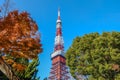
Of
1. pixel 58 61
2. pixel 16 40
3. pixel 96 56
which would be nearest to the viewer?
pixel 16 40

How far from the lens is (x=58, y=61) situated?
82688mm

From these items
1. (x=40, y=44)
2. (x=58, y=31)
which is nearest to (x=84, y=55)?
(x=40, y=44)

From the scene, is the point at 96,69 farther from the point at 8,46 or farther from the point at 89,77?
the point at 8,46

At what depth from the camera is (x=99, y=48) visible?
1992cm

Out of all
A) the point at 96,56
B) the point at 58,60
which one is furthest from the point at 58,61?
the point at 96,56

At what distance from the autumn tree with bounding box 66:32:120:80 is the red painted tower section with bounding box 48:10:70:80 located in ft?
186

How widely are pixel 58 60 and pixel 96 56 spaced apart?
6342cm

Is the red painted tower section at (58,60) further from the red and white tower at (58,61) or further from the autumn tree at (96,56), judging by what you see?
the autumn tree at (96,56)

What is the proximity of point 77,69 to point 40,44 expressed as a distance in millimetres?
8061

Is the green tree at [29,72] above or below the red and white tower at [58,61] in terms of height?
below

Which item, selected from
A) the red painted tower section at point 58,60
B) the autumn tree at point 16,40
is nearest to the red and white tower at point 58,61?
the red painted tower section at point 58,60

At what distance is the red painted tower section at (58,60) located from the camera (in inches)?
3098

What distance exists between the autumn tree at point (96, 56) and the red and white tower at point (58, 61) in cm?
5655

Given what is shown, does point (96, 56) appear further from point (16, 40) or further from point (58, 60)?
point (58, 60)
